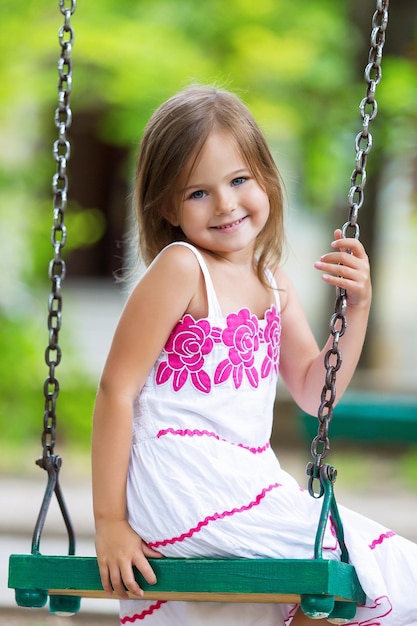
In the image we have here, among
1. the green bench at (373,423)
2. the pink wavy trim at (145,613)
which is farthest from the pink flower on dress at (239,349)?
the green bench at (373,423)

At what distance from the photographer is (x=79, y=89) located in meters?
10.7

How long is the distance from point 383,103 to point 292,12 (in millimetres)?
1754

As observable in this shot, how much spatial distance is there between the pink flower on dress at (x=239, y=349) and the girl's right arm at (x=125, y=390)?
0.43ft

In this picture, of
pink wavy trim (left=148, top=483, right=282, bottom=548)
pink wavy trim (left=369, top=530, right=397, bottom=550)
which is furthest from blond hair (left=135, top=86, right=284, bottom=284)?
pink wavy trim (left=369, top=530, right=397, bottom=550)

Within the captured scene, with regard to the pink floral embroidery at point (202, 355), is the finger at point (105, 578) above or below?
below

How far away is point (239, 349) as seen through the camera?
8.48 feet

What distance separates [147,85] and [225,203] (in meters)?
7.76

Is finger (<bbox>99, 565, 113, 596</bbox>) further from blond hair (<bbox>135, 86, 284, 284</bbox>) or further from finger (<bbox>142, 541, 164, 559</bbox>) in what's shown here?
blond hair (<bbox>135, 86, 284, 284</bbox>)

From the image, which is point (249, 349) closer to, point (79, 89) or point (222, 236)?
point (222, 236)

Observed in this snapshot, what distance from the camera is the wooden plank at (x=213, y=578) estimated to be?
89.3 inches

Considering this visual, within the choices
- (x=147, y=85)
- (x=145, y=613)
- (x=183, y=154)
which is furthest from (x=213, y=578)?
(x=147, y=85)

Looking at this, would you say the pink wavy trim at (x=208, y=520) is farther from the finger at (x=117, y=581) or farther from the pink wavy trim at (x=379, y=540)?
the pink wavy trim at (x=379, y=540)

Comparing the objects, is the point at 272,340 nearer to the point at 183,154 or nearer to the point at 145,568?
the point at 183,154

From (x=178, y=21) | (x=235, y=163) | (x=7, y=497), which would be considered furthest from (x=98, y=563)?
(x=178, y=21)
